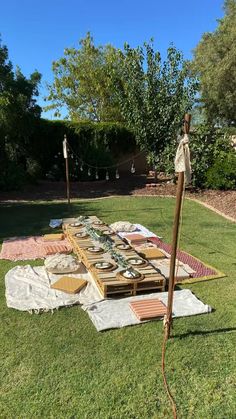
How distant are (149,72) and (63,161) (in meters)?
5.46

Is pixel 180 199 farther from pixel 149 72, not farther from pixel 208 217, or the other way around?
pixel 149 72

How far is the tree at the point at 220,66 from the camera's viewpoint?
67.6ft

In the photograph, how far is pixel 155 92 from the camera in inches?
531

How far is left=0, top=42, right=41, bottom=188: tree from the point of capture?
12886 millimetres

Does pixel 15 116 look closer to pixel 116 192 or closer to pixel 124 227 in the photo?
pixel 116 192

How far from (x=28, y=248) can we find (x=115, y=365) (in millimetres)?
4162

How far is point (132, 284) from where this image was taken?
509 centimetres

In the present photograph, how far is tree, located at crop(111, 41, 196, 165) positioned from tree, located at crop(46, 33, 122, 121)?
1136 centimetres

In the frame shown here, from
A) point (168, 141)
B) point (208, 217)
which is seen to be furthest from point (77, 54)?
point (208, 217)

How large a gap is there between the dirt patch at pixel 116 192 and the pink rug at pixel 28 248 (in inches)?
203

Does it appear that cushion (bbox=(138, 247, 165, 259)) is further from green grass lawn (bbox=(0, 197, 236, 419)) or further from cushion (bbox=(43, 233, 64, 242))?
cushion (bbox=(43, 233, 64, 242))

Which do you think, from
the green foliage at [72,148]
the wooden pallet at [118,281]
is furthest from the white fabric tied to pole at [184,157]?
the green foliage at [72,148]

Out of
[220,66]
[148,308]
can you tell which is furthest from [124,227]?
[220,66]

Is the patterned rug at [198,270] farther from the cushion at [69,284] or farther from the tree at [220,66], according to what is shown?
the tree at [220,66]
